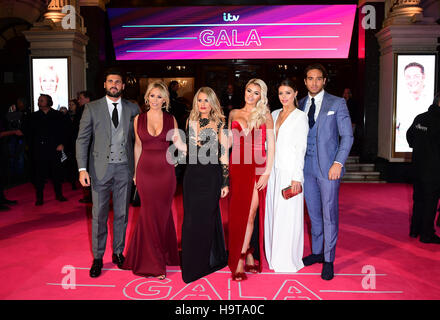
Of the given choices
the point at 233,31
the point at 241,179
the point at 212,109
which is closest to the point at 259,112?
the point at 212,109

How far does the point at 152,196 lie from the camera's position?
360 cm

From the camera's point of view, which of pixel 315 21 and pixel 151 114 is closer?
pixel 151 114

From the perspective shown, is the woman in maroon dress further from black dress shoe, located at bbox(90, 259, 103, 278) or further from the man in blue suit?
the man in blue suit

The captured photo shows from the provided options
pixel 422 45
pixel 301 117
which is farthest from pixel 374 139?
pixel 301 117

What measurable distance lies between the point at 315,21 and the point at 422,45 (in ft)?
9.23

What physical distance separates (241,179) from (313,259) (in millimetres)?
1192

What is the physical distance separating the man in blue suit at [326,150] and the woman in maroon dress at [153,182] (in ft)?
4.44

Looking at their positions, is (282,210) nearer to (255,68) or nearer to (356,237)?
(356,237)

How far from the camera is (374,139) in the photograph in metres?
10.1

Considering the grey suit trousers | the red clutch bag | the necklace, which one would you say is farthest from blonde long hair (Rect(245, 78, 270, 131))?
the grey suit trousers

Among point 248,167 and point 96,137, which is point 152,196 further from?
point 248,167

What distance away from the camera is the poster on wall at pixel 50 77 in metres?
9.34

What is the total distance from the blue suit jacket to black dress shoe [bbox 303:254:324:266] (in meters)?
0.91

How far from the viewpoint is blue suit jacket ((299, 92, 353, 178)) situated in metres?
3.65
